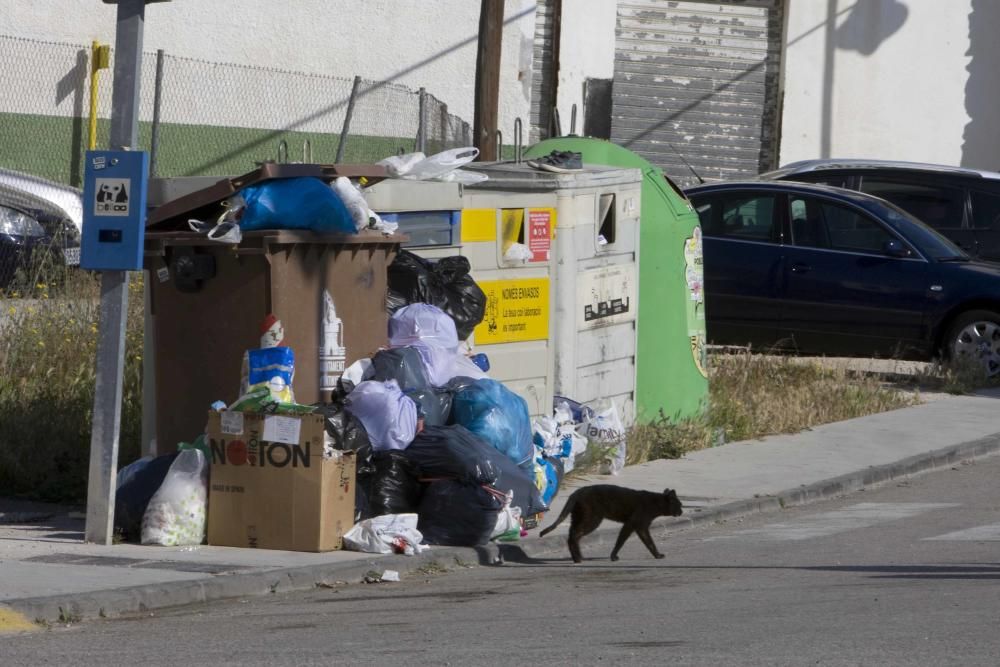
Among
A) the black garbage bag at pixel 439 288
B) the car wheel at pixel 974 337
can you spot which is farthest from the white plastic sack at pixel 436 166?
the car wheel at pixel 974 337

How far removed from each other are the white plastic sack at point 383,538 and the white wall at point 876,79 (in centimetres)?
2128

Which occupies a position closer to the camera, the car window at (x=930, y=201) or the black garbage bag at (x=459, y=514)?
the black garbage bag at (x=459, y=514)

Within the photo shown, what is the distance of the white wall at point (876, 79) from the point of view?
28188mm

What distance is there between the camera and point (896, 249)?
14969mm

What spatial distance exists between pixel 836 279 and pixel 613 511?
7.27m

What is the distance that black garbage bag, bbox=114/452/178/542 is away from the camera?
322 inches

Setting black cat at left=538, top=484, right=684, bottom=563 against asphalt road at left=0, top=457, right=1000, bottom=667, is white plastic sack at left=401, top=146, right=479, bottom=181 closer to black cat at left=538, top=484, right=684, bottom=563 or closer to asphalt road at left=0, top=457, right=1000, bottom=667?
black cat at left=538, top=484, right=684, bottom=563

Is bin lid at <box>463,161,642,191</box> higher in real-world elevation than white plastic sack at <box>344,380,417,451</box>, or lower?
higher

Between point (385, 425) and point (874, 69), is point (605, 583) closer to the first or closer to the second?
point (385, 425)

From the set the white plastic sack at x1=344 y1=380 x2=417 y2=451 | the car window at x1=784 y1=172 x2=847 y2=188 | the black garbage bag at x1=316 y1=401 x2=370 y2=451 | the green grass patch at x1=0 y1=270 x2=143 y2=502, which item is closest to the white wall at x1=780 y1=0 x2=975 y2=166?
the car window at x1=784 y1=172 x2=847 y2=188

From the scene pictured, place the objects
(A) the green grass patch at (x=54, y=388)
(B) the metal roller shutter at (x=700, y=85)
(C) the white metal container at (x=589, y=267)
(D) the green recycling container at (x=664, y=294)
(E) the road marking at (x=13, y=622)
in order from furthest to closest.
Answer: (B) the metal roller shutter at (x=700, y=85) → (D) the green recycling container at (x=664, y=294) → (C) the white metal container at (x=589, y=267) → (A) the green grass patch at (x=54, y=388) → (E) the road marking at (x=13, y=622)

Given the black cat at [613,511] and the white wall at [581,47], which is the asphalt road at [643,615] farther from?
the white wall at [581,47]

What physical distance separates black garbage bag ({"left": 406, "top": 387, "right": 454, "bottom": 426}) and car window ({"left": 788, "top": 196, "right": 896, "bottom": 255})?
7126mm

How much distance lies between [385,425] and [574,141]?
4.44m
